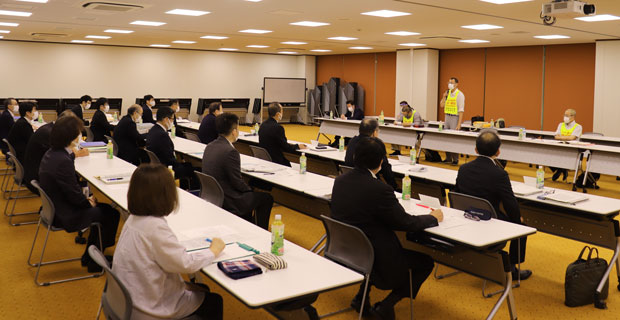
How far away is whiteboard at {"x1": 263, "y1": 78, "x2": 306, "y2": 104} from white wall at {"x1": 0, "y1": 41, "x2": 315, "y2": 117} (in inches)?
30.0

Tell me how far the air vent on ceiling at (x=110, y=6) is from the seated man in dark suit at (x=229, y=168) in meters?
4.08

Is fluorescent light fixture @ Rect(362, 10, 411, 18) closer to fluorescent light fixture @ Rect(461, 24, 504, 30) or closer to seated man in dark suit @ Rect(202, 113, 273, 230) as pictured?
fluorescent light fixture @ Rect(461, 24, 504, 30)

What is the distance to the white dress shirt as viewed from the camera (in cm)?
234

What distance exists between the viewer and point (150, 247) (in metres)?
2.35

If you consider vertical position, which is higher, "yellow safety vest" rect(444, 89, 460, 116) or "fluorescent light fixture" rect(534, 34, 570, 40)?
"fluorescent light fixture" rect(534, 34, 570, 40)

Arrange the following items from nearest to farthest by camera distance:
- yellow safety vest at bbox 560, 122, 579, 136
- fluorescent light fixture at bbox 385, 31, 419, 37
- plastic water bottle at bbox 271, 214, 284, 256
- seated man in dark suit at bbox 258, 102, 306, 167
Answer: plastic water bottle at bbox 271, 214, 284, 256
seated man in dark suit at bbox 258, 102, 306, 167
yellow safety vest at bbox 560, 122, 579, 136
fluorescent light fixture at bbox 385, 31, 419, 37

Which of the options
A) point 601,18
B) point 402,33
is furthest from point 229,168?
point 402,33

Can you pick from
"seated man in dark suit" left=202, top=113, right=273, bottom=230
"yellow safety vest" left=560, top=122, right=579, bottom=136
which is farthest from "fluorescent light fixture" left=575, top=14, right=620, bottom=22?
"seated man in dark suit" left=202, top=113, right=273, bottom=230

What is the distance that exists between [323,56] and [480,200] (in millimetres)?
17492

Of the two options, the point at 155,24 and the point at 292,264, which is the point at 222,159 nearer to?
the point at 292,264

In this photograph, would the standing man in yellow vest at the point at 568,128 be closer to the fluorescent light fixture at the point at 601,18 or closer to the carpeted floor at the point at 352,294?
the fluorescent light fixture at the point at 601,18

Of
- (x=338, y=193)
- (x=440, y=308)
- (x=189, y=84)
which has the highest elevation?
(x=189, y=84)

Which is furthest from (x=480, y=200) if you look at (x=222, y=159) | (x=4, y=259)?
(x=4, y=259)

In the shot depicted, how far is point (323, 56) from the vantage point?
20.8 metres
